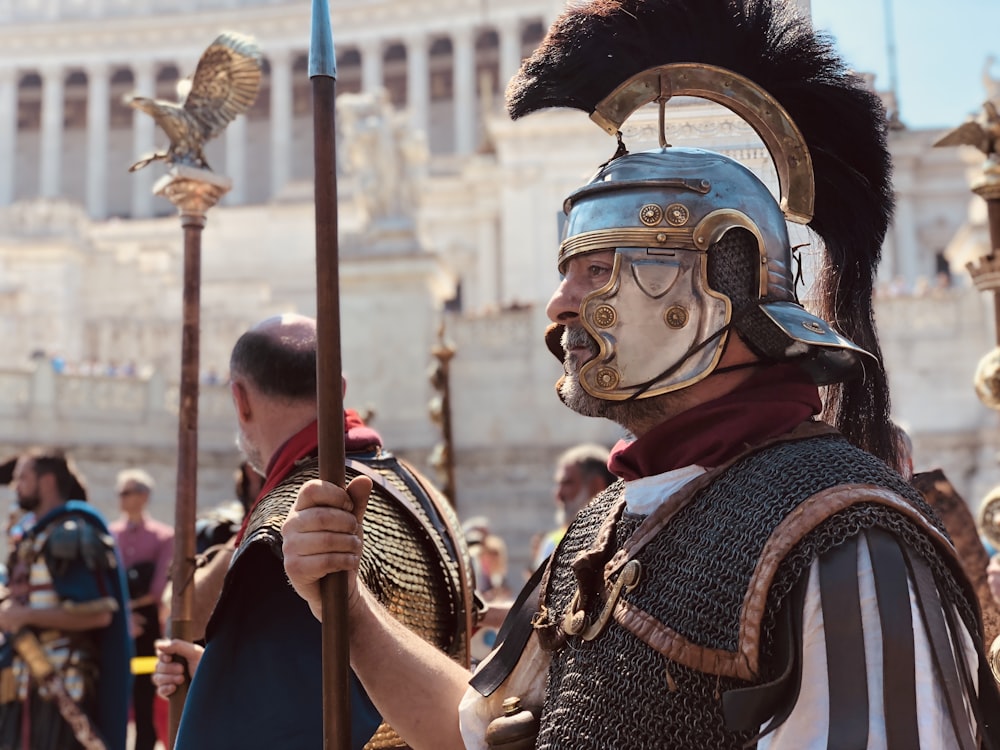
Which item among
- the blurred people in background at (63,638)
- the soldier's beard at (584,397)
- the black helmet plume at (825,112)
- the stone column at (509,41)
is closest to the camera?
the soldier's beard at (584,397)

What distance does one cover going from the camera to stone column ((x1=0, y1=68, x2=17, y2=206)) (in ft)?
208

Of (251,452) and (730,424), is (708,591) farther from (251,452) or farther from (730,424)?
(251,452)

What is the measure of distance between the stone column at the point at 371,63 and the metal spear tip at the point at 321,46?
200 ft

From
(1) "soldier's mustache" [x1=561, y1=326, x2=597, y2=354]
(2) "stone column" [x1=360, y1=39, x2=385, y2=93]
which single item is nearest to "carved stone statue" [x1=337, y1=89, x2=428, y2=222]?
(1) "soldier's mustache" [x1=561, y1=326, x2=597, y2=354]

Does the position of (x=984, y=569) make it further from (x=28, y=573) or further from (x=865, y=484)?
(x=28, y=573)

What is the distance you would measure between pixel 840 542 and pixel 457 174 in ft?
137

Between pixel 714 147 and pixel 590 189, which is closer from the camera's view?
pixel 590 189

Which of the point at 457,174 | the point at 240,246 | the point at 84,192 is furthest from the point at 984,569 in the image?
the point at 84,192

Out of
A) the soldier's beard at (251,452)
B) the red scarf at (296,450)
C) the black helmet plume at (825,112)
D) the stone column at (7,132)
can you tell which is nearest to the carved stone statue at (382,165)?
the soldier's beard at (251,452)

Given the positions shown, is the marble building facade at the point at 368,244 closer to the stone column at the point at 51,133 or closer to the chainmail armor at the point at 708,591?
the stone column at the point at 51,133

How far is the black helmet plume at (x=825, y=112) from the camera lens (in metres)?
2.58

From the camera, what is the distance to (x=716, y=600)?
2.03m

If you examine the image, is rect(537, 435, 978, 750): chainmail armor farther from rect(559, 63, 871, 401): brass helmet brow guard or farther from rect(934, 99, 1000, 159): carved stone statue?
rect(934, 99, 1000, 159): carved stone statue

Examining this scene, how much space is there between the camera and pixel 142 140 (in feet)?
205
